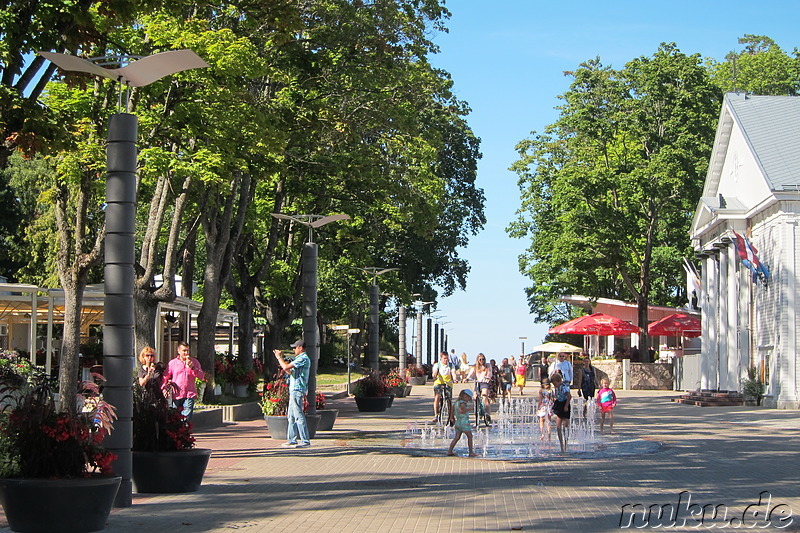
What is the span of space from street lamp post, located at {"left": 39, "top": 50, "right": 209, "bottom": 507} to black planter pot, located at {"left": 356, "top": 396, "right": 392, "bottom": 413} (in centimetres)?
2134

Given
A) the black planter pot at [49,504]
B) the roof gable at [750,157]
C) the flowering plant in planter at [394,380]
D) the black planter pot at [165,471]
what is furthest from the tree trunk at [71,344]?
the roof gable at [750,157]

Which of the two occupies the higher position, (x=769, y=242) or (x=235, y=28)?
(x=235, y=28)

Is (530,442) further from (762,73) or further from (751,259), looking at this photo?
(762,73)

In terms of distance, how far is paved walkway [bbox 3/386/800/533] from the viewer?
11172mm

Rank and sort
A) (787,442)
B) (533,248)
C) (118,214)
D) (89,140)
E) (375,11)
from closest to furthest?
(118,214)
(89,140)
(787,442)
(375,11)
(533,248)

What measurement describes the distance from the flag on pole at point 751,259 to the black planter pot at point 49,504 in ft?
107

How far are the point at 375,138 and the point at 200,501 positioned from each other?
2398 centimetres

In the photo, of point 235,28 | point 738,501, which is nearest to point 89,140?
point 235,28

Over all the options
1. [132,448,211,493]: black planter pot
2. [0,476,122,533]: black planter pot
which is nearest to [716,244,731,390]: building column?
[132,448,211,493]: black planter pot

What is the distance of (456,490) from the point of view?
1407cm

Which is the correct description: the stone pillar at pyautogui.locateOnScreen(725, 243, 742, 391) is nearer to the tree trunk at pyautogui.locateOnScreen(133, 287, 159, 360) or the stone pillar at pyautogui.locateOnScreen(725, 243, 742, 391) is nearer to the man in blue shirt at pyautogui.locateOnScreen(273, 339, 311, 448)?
the tree trunk at pyautogui.locateOnScreen(133, 287, 159, 360)

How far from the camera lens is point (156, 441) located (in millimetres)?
13414

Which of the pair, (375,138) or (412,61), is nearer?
(412,61)

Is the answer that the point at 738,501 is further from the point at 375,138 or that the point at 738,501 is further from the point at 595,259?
the point at 595,259
